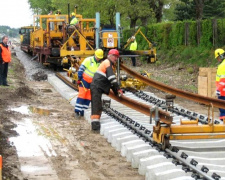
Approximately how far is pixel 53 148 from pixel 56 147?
91 millimetres

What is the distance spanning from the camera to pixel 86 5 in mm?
Answer: 35750

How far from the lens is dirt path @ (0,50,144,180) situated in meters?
6.88

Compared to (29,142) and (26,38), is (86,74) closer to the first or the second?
(29,142)

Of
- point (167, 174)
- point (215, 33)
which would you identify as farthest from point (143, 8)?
point (167, 174)

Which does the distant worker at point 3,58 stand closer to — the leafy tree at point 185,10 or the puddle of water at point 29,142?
the puddle of water at point 29,142

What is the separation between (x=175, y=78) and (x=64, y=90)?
5.98 m

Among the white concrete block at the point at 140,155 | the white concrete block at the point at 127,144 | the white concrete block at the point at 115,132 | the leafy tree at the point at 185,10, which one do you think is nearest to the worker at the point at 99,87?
the white concrete block at the point at 115,132

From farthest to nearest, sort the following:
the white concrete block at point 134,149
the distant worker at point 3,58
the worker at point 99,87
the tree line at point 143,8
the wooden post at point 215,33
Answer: the tree line at point 143,8 < the wooden post at point 215,33 < the distant worker at point 3,58 < the worker at point 99,87 < the white concrete block at point 134,149

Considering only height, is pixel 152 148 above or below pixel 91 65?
below

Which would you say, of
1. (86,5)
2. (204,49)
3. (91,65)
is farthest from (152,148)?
(86,5)

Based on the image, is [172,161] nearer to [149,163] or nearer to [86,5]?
[149,163]

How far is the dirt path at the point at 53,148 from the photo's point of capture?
688 centimetres

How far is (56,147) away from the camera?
8375mm

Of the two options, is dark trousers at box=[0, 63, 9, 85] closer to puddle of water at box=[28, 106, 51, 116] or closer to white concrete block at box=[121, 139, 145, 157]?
puddle of water at box=[28, 106, 51, 116]
